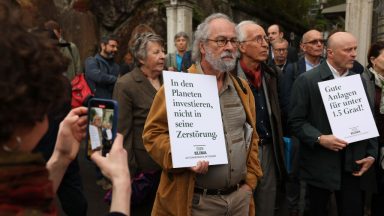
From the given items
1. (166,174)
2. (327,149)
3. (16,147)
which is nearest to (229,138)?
(166,174)

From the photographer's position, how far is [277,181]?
3.94 meters

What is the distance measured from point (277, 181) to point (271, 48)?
3.09 meters

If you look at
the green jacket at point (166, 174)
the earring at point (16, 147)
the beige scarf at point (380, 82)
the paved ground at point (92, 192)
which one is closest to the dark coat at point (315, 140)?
the beige scarf at point (380, 82)

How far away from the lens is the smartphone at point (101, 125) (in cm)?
178

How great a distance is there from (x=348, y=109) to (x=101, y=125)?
247cm

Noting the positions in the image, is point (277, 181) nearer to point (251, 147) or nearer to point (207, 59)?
point (251, 147)

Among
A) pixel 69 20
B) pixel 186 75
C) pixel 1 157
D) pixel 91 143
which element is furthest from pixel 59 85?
pixel 69 20

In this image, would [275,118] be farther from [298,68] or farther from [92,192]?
[92,192]

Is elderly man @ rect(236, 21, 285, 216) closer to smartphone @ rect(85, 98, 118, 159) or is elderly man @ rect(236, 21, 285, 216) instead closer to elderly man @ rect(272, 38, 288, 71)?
smartphone @ rect(85, 98, 118, 159)

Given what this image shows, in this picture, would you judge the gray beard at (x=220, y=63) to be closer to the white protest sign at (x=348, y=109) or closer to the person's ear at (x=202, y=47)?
the person's ear at (x=202, y=47)

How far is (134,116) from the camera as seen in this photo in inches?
151

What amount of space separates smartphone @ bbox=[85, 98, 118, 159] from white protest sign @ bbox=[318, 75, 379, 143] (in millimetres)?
2293

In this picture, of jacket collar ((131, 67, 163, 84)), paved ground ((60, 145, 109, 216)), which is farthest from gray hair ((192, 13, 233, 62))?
paved ground ((60, 145, 109, 216))

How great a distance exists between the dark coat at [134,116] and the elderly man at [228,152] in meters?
0.77
